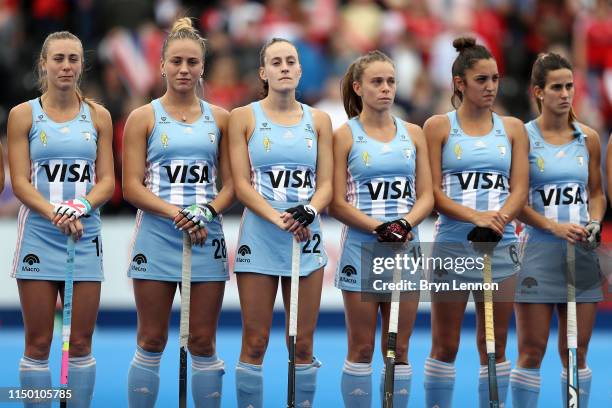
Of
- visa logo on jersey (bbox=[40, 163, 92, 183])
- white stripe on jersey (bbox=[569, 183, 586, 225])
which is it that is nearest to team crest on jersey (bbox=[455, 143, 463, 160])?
white stripe on jersey (bbox=[569, 183, 586, 225])

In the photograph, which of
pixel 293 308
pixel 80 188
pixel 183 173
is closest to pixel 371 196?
pixel 293 308

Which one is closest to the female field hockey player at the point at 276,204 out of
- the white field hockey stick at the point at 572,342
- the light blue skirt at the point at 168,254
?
the light blue skirt at the point at 168,254

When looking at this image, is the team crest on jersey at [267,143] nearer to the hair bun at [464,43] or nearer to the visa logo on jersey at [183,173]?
the visa logo on jersey at [183,173]

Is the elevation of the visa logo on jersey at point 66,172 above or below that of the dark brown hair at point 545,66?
below

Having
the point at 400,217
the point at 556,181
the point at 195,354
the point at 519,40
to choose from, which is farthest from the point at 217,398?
the point at 519,40

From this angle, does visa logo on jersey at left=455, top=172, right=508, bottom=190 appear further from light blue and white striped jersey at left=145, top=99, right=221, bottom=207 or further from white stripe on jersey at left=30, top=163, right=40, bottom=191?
white stripe on jersey at left=30, top=163, right=40, bottom=191

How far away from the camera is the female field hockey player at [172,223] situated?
6418mm

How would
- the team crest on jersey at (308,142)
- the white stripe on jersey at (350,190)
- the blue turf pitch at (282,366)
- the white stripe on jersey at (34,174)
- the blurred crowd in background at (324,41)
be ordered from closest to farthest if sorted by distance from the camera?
the white stripe on jersey at (34,174) < the team crest on jersey at (308,142) < the white stripe on jersey at (350,190) < the blue turf pitch at (282,366) < the blurred crowd in background at (324,41)

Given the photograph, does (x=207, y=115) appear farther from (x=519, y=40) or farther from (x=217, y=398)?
(x=519, y=40)

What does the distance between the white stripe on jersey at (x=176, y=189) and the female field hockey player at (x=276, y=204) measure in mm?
289

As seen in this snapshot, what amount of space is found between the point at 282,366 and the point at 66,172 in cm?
315

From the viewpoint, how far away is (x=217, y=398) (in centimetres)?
652

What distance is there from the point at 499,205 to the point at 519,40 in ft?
22.2

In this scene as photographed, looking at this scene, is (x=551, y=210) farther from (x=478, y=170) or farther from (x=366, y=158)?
(x=366, y=158)
